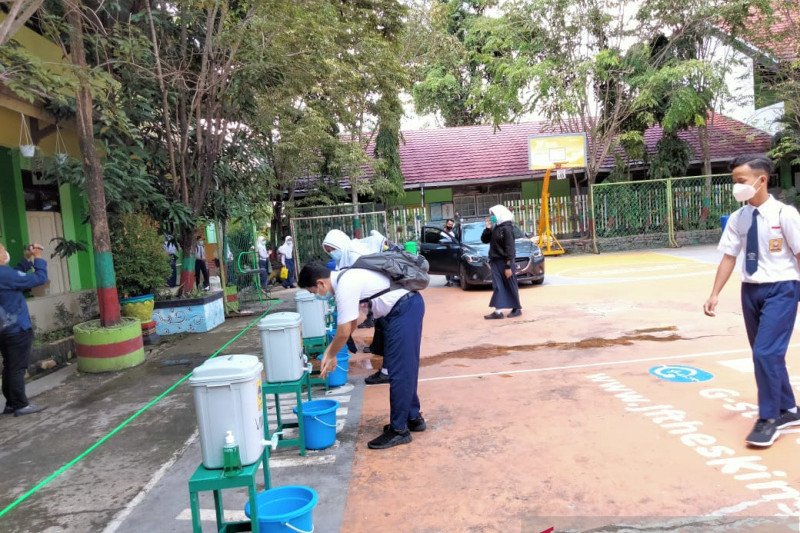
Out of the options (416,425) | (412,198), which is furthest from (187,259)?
(412,198)

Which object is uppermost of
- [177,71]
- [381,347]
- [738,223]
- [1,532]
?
[177,71]

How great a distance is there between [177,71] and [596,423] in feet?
27.0

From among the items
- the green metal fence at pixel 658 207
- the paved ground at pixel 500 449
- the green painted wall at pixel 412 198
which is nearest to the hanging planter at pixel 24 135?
the paved ground at pixel 500 449

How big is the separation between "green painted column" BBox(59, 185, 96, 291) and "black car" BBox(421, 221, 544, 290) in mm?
7221

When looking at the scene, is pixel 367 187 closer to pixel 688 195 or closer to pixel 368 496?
pixel 688 195

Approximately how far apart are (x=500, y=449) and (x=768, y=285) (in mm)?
2110

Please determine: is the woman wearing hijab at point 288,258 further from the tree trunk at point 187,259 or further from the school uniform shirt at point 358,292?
the school uniform shirt at point 358,292

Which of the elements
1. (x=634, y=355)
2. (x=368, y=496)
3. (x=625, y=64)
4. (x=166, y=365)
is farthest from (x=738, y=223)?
(x=625, y=64)

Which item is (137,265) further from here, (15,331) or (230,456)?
(230,456)

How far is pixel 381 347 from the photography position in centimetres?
464

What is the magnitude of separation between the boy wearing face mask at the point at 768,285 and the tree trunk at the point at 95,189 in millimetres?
7331

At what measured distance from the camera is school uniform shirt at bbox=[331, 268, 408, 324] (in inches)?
157

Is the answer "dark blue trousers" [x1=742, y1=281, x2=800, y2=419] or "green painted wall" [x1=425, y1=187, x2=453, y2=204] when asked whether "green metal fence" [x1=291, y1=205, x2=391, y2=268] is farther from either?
"dark blue trousers" [x1=742, y1=281, x2=800, y2=419]

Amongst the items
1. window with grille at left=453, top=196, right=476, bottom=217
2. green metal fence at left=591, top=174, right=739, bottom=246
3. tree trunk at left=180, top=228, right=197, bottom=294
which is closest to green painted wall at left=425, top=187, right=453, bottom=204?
window with grille at left=453, top=196, right=476, bottom=217
